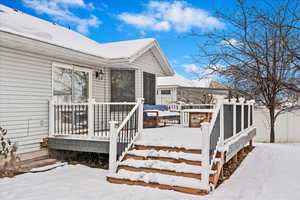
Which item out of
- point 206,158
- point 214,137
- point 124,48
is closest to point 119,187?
point 206,158

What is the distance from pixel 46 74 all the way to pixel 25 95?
0.81 metres

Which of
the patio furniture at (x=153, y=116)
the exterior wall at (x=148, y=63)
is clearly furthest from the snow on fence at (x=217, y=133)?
the exterior wall at (x=148, y=63)

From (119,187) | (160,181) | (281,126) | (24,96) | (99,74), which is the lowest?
(119,187)

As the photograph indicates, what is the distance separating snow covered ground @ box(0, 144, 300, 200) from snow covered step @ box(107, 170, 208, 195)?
11 cm

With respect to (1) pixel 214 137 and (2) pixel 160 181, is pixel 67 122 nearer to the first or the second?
(2) pixel 160 181

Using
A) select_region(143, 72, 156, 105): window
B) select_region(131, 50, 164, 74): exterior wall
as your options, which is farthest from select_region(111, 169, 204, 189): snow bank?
select_region(143, 72, 156, 105): window

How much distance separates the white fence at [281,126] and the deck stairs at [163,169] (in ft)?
28.0

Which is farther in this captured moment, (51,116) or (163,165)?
(51,116)

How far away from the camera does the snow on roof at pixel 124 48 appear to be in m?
7.39

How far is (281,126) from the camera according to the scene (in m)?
11.5

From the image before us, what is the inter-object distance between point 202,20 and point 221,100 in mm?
5870

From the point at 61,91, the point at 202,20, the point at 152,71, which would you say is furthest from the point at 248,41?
the point at 61,91

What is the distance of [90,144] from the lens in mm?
5762

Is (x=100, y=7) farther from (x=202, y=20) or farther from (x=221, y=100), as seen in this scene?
(x=221, y=100)
